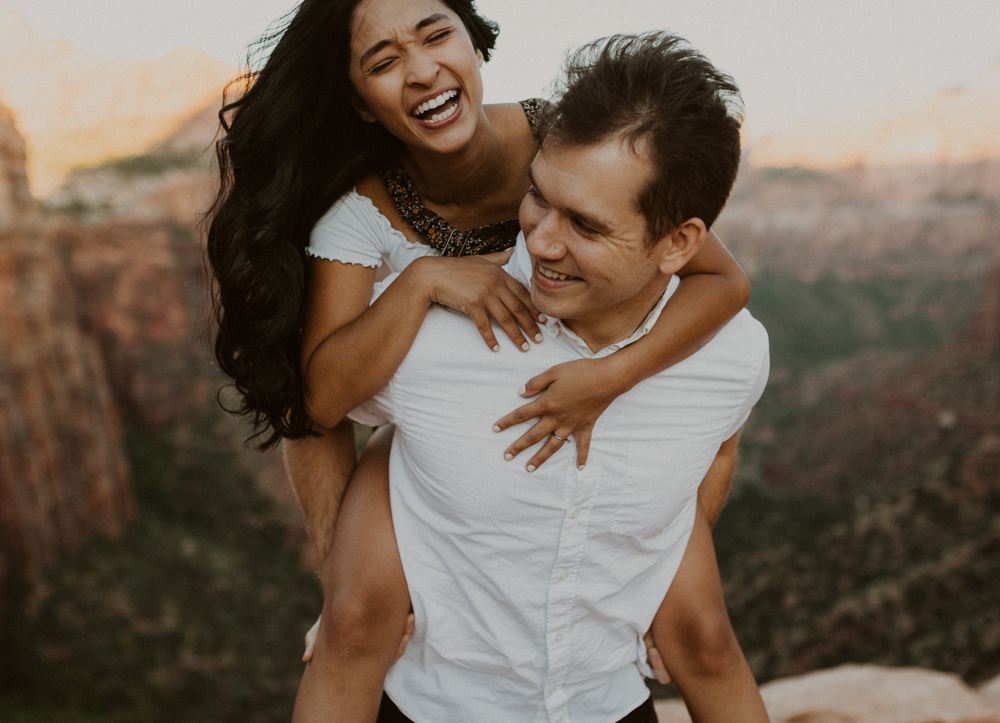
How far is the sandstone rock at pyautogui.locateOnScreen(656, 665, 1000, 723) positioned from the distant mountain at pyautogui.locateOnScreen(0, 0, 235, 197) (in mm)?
25667

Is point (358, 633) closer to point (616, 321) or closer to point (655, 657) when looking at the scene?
point (655, 657)

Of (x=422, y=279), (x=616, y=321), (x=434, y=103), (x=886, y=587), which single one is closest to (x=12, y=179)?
(x=434, y=103)

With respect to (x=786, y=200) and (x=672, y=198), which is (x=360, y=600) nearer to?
(x=672, y=198)

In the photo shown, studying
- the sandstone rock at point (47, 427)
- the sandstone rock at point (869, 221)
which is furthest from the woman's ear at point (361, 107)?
the sandstone rock at point (869, 221)

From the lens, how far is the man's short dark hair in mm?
1337

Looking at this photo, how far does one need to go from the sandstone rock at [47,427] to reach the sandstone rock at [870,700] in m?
15.4

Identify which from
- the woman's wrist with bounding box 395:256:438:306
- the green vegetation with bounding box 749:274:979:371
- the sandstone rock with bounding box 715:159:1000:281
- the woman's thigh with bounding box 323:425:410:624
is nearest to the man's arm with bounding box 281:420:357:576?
the woman's thigh with bounding box 323:425:410:624

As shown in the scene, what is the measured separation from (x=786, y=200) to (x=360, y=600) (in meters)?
54.9

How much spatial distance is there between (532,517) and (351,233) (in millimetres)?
903

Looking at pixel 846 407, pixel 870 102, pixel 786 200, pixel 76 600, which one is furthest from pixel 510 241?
pixel 870 102

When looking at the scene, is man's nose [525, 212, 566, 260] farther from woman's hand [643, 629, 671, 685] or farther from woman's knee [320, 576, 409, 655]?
woman's hand [643, 629, 671, 685]

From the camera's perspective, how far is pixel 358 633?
64.6 inches

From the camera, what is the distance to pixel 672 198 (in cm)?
140

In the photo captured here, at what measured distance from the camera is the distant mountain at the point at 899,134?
156 ft
